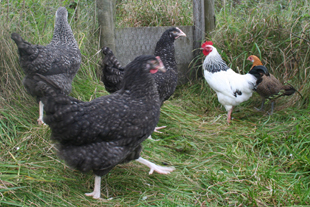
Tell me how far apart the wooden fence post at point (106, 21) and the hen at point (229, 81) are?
167 cm

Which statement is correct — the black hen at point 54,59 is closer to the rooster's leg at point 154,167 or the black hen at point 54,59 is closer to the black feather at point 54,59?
the black feather at point 54,59

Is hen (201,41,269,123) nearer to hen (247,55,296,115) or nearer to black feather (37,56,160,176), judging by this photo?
hen (247,55,296,115)

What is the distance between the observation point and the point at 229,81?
4113mm

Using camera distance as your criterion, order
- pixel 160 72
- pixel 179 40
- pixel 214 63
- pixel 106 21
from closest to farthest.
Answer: pixel 160 72, pixel 214 63, pixel 106 21, pixel 179 40

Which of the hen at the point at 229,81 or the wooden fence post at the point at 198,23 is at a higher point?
the wooden fence post at the point at 198,23

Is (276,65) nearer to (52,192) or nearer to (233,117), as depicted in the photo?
(233,117)

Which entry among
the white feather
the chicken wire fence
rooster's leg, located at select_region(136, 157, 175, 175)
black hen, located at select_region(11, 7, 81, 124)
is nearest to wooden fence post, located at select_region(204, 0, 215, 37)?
the chicken wire fence

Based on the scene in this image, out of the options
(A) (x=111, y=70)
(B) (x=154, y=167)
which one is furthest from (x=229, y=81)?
(B) (x=154, y=167)

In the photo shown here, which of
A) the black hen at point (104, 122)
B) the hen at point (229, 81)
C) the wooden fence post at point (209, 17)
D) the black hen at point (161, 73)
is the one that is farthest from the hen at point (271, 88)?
the black hen at point (104, 122)

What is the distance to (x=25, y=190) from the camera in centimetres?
227

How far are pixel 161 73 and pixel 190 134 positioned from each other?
2.85 ft

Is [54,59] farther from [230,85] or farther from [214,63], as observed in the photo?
[230,85]

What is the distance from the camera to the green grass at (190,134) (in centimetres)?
237

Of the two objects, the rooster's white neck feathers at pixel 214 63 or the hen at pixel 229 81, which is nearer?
the hen at pixel 229 81
